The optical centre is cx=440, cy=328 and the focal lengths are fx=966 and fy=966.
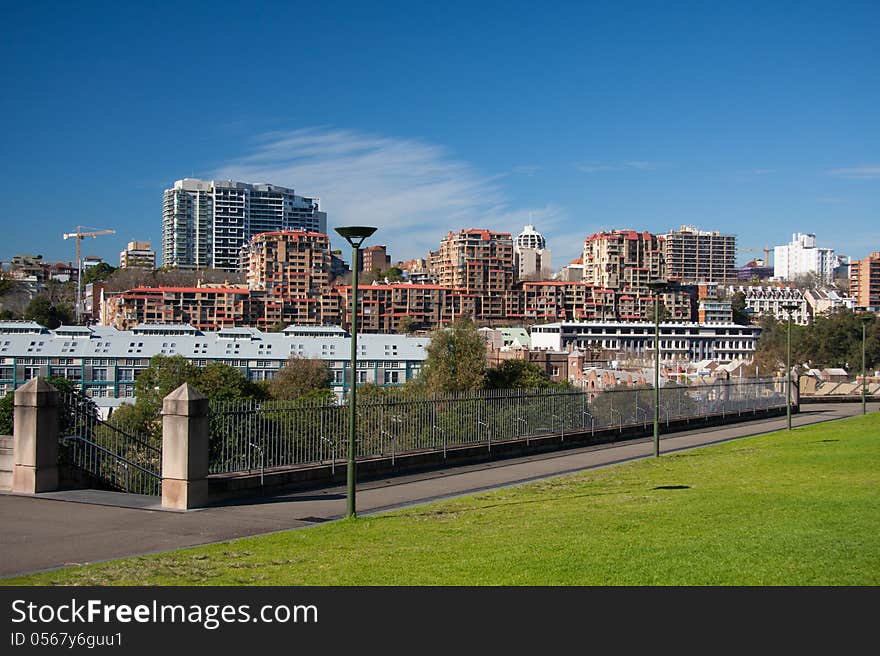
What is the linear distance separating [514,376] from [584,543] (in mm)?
58584

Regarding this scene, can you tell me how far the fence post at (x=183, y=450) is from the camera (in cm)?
1573

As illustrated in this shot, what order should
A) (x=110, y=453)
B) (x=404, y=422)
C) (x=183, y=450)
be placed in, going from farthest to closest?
(x=404, y=422), (x=110, y=453), (x=183, y=450)

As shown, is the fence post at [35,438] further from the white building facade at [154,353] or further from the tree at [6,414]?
the white building facade at [154,353]

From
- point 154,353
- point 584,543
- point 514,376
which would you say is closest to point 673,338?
point 154,353

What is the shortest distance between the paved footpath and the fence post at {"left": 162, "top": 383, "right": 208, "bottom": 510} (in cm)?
41

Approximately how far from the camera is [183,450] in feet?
51.7

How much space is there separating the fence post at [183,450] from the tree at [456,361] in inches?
1889

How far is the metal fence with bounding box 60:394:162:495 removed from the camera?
1773 centimetres

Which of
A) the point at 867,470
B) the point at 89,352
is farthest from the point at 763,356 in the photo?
the point at 867,470

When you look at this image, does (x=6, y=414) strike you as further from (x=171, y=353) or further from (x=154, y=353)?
(x=154, y=353)

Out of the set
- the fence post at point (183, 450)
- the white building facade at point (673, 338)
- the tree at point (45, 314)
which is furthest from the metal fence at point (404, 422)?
the tree at point (45, 314)

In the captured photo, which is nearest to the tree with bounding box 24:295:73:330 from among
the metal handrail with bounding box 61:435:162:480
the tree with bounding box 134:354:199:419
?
the tree with bounding box 134:354:199:419
